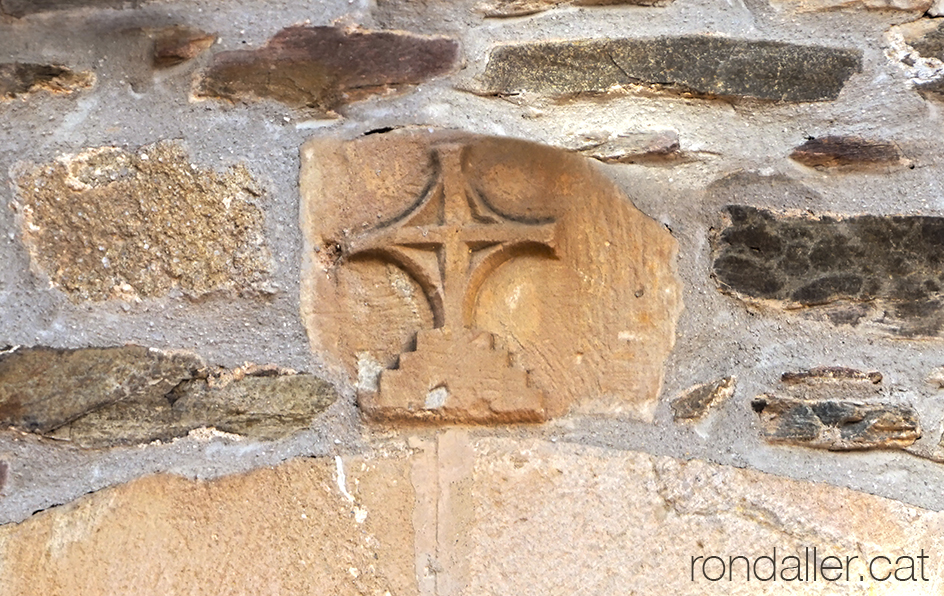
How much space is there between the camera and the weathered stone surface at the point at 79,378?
106cm

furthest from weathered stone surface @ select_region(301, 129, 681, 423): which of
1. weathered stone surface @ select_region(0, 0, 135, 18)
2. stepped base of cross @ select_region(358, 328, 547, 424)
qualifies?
weathered stone surface @ select_region(0, 0, 135, 18)

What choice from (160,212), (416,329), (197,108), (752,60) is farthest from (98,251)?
(752,60)

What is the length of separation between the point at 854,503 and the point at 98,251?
89 centimetres

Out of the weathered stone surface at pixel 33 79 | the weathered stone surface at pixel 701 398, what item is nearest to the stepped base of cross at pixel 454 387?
the weathered stone surface at pixel 701 398

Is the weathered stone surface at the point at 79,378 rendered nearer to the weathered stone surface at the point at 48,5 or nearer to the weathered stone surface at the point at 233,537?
the weathered stone surface at the point at 233,537

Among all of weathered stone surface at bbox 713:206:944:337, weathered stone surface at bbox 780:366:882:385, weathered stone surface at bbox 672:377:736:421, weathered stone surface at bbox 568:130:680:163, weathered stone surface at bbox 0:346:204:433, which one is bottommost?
weathered stone surface at bbox 672:377:736:421

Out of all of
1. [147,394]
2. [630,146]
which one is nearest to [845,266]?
[630,146]

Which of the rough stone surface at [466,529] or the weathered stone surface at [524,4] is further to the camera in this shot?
the weathered stone surface at [524,4]

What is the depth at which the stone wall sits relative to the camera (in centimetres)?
103

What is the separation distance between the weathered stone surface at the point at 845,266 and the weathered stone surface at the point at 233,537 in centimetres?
46

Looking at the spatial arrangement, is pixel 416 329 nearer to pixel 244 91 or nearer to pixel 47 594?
pixel 244 91

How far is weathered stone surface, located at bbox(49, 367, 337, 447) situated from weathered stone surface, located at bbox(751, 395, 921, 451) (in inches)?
20.1

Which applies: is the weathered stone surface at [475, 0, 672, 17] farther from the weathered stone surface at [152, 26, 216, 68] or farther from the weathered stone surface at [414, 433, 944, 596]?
the weathered stone surface at [414, 433, 944, 596]

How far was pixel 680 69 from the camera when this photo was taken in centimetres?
114
